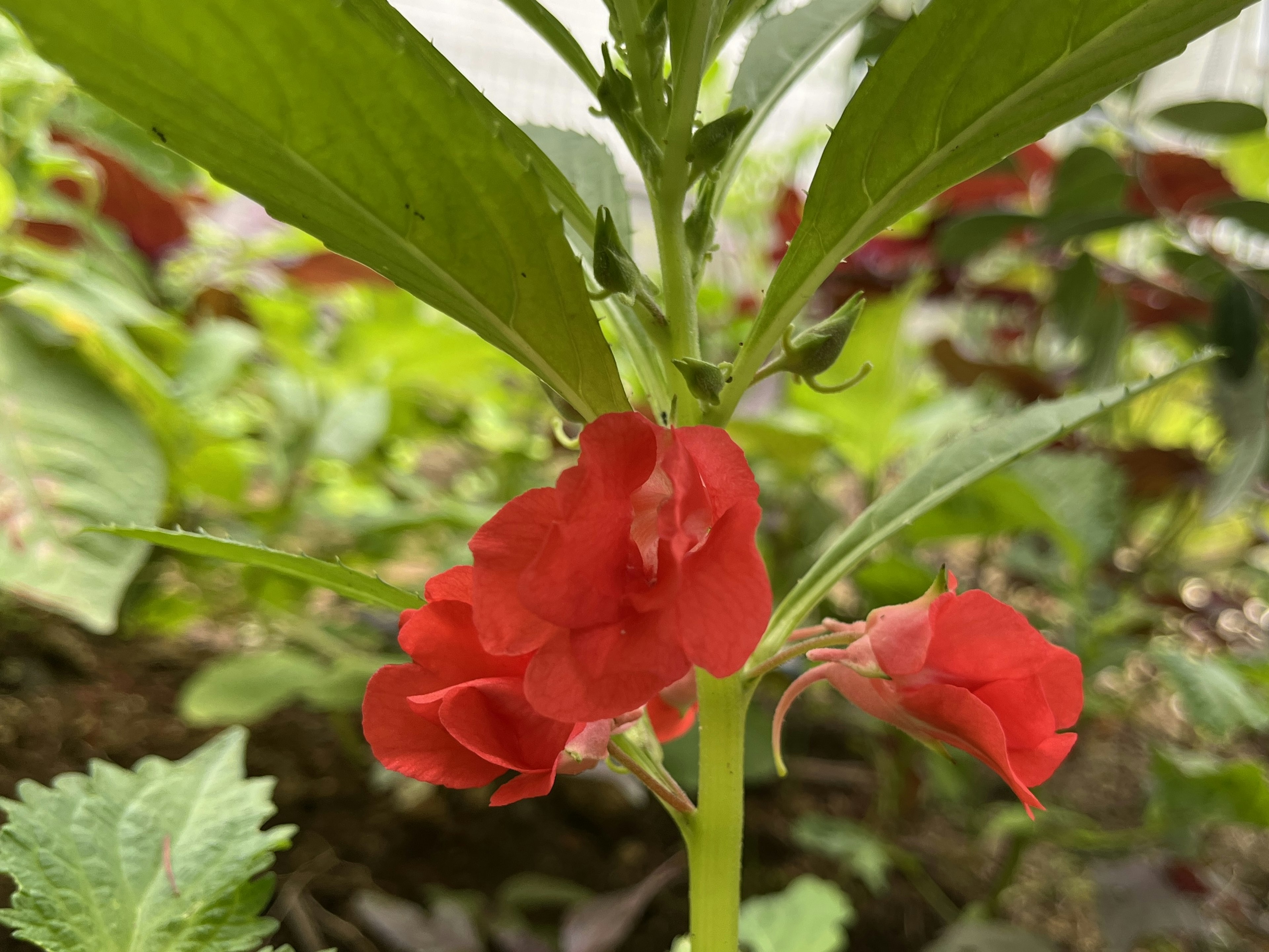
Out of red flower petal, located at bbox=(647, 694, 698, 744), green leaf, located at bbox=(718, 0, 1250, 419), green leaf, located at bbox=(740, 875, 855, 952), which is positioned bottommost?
green leaf, located at bbox=(740, 875, 855, 952)

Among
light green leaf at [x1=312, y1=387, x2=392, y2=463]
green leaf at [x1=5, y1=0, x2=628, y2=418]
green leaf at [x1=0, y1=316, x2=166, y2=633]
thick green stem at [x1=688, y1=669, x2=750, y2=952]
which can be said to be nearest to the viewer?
green leaf at [x1=5, y1=0, x2=628, y2=418]

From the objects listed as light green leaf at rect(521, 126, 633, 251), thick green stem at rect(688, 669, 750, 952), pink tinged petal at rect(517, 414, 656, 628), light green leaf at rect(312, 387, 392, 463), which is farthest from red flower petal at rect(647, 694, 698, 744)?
light green leaf at rect(312, 387, 392, 463)

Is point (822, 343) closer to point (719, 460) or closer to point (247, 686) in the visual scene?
point (719, 460)

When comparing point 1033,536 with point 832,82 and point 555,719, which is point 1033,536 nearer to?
point 555,719

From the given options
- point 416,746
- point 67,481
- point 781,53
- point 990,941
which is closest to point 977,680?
point 416,746

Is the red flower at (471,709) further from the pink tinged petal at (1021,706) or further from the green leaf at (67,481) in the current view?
the green leaf at (67,481)

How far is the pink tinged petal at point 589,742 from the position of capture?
0.31 m

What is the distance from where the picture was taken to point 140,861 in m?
0.46

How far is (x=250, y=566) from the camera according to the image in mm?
960

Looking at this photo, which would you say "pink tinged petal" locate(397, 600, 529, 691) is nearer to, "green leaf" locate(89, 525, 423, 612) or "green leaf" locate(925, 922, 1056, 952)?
"green leaf" locate(89, 525, 423, 612)

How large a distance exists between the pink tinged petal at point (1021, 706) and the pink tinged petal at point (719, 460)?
0.42ft

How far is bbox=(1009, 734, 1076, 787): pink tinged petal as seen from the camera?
1.06 feet

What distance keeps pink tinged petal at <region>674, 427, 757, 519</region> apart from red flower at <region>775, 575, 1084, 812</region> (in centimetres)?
9

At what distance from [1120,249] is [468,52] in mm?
3017
